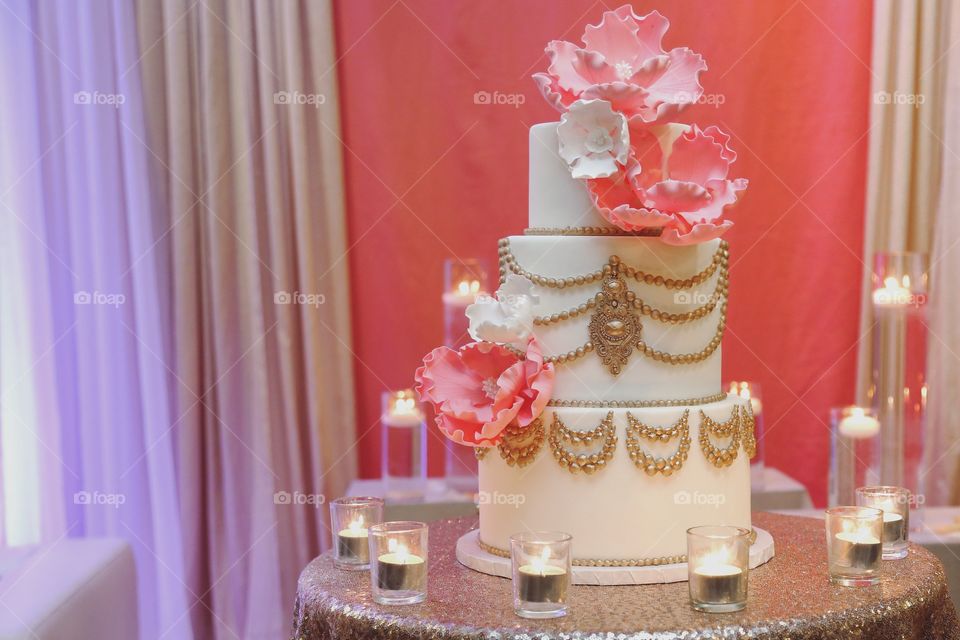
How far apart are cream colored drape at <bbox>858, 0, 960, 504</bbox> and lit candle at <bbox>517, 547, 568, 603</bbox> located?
7.59 feet

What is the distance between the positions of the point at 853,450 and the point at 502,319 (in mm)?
1666

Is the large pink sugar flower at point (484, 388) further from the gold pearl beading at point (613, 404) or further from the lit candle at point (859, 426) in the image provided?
the lit candle at point (859, 426)

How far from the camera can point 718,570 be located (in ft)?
4.52

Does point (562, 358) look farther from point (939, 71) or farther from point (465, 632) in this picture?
point (939, 71)

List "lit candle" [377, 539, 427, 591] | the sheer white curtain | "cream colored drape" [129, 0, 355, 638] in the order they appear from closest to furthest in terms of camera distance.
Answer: "lit candle" [377, 539, 427, 591] < the sheer white curtain < "cream colored drape" [129, 0, 355, 638]

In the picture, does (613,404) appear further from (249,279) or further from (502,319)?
(249,279)

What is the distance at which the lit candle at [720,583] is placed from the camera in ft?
4.47

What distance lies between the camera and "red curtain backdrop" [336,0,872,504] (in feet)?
11.2

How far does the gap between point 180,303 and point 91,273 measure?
0.94 ft

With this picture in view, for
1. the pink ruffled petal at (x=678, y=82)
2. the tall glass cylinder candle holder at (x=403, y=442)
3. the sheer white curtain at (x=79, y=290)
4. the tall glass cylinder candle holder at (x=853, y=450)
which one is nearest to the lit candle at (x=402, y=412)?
the tall glass cylinder candle holder at (x=403, y=442)

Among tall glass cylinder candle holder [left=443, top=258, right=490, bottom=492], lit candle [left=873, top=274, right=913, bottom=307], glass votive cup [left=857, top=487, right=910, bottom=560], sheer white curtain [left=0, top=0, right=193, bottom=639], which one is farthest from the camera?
sheer white curtain [left=0, top=0, right=193, bottom=639]

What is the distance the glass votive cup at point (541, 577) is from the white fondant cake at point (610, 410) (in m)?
0.19

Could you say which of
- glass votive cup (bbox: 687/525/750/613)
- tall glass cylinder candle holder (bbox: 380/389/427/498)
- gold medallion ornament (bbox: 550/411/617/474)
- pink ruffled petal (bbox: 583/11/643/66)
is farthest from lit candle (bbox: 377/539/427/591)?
tall glass cylinder candle holder (bbox: 380/389/427/498)

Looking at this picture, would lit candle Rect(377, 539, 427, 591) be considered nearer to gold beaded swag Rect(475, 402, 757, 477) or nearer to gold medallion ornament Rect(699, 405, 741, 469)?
gold beaded swag Rect(475, 402, 757, 477)
